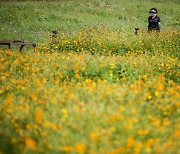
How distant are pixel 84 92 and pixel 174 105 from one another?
1.72 metres

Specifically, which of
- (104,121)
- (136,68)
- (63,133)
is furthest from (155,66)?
(63,133)

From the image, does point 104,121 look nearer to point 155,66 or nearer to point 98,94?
Answer: point 98,94

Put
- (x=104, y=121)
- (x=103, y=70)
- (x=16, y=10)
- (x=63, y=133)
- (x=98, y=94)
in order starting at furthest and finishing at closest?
1. (x=16, y=10)
2. (x=103, y=70)
3. (x=98, y=94)
4. (x=104, y=121)
5. (x=63, y=133)

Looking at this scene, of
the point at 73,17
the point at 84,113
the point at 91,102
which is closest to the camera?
the point at 84,113

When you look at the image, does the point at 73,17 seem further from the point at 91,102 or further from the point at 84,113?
the point at 84,113

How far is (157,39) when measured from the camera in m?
11.9

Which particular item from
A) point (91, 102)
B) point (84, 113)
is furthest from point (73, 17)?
point (84, 113)

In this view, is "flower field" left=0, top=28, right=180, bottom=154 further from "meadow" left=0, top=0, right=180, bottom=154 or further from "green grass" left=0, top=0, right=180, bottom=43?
"green grass" left=0, top=0, right=180, bottom=43

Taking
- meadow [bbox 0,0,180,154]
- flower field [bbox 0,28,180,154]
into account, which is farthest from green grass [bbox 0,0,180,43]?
flower field [bbox 0,28,180,154]

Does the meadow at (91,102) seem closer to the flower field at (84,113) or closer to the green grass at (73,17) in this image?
the flower field at (84,113)

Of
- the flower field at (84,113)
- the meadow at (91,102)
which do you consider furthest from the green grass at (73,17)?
the flower field at (84,113)

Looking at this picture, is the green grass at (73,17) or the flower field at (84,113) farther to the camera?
the green grass at (73,17)

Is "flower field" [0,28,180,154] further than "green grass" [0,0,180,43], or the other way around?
"green grass" [0,0,180,43]

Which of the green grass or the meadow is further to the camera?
the green grass
